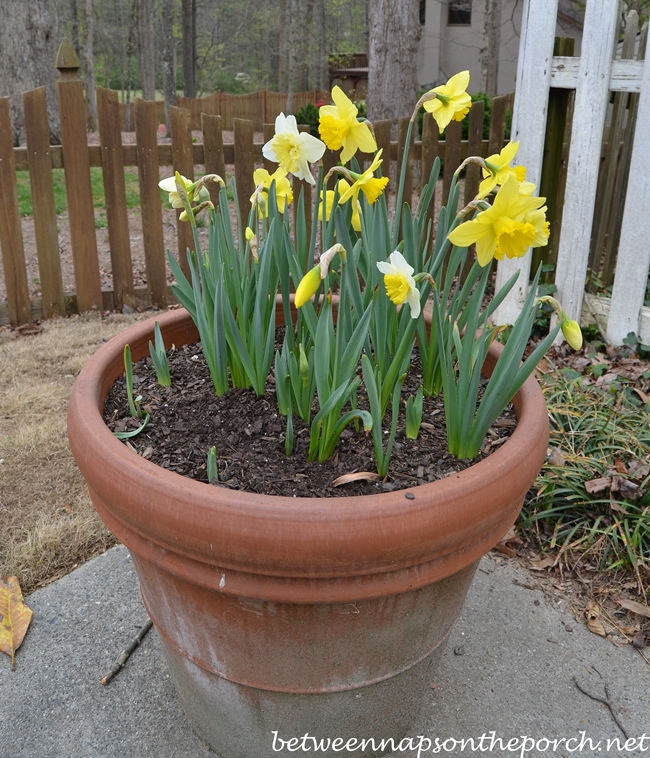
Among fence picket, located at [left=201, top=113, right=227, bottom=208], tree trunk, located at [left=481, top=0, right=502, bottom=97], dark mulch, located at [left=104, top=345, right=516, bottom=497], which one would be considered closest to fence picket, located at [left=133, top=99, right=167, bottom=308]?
fence picket, located at [left=201, top=113, right=227, bottom=208]

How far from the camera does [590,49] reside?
9.95 feet

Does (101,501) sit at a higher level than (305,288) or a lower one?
lower

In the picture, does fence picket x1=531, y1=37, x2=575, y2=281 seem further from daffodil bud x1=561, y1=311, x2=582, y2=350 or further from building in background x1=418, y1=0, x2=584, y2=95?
building in background x1=418, y1=0, x2=584, y2=95

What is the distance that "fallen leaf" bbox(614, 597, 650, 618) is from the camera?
A: 1974mm

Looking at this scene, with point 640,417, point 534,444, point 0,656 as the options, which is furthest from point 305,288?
point 640,417

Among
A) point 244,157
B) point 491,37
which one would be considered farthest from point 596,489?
point 491,37

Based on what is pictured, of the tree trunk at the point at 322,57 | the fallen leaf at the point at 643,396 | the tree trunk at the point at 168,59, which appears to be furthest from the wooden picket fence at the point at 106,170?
the tree trunk at the point at 322,57

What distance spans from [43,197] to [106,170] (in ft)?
1.27

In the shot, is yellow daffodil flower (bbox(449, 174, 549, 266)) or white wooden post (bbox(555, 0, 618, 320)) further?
white wooden post (bbox(555, 0, 618, 320))

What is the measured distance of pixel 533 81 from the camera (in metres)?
3.24

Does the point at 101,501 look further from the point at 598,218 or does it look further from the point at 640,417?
the point at 598,218

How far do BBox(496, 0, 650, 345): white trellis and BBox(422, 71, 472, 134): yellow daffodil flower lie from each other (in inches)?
77.6

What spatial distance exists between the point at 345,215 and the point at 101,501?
83 centimetres

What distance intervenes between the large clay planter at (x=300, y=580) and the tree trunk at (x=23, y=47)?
7.83 m
